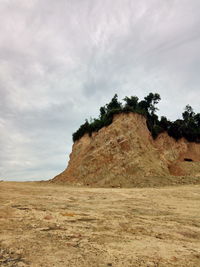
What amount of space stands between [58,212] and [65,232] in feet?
7.17

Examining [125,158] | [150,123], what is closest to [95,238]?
[125,158]

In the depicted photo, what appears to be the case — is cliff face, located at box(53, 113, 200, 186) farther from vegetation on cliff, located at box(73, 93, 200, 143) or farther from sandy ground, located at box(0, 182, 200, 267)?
sandy ground, located at box(0, 182, 200, 267)

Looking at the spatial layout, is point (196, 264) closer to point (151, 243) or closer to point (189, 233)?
point (151, 243)

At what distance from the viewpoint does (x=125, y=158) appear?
25.9m

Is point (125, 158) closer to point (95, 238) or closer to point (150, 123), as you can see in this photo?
point (150, 123)

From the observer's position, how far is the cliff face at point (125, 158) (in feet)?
79.3

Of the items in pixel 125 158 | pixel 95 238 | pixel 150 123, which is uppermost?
pixel 150 123

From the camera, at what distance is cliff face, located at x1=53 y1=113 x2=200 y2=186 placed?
2417cm

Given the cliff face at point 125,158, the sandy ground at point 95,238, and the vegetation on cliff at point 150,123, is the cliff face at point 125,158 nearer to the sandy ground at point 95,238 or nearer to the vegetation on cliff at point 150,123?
the vegetation on cliff at point 150,123

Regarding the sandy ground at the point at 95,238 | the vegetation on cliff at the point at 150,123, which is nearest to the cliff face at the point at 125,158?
the vegetation on cliff at the point at 150,123

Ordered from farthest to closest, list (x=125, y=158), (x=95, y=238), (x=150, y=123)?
(x=150, y=123)
(x=125, y=158)
(x=95, y=238)

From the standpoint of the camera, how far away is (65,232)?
5766mm

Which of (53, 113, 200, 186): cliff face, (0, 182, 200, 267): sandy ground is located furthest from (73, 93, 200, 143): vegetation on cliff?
(0, 182, 200, 267): sandy ground

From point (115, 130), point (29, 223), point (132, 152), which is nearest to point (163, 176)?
point (132, 152)
